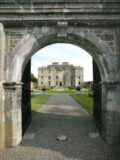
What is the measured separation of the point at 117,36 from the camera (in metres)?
5.98

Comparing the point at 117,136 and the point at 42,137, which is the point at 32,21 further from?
the point at 117,136

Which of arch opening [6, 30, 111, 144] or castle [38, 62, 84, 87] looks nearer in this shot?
arch opening [6, 30, 111, 144]

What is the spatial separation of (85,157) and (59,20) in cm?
394

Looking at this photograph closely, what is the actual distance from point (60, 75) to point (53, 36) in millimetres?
78589

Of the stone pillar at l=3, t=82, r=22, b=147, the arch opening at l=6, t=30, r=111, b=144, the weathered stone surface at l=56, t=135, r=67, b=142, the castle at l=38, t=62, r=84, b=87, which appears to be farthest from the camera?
the castle at l=38, t=62, r=84, b=87

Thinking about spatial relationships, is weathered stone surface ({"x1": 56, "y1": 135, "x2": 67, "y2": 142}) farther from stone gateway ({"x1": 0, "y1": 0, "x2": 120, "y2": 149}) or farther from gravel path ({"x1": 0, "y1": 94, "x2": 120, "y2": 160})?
stone gateway ({"x1": 0, "y1": 0, "x2": 120, "y2": 149})

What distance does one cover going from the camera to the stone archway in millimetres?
5836

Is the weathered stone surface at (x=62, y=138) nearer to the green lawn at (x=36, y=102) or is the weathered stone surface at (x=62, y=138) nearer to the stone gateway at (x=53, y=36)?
the stone gateway at (x=53, y=36)

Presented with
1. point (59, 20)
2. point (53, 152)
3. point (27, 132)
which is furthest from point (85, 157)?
point (59, 20)

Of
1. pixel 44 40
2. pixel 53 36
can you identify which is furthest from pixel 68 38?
pixel 44 40

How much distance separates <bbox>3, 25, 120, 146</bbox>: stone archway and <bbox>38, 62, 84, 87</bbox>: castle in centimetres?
7629

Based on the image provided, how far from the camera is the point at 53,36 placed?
610 centimetres

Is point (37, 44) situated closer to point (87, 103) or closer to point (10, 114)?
point (10, 114)

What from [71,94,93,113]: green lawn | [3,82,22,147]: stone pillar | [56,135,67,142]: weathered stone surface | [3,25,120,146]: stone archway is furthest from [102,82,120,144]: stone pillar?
[71,94,93,113]: green lawn
